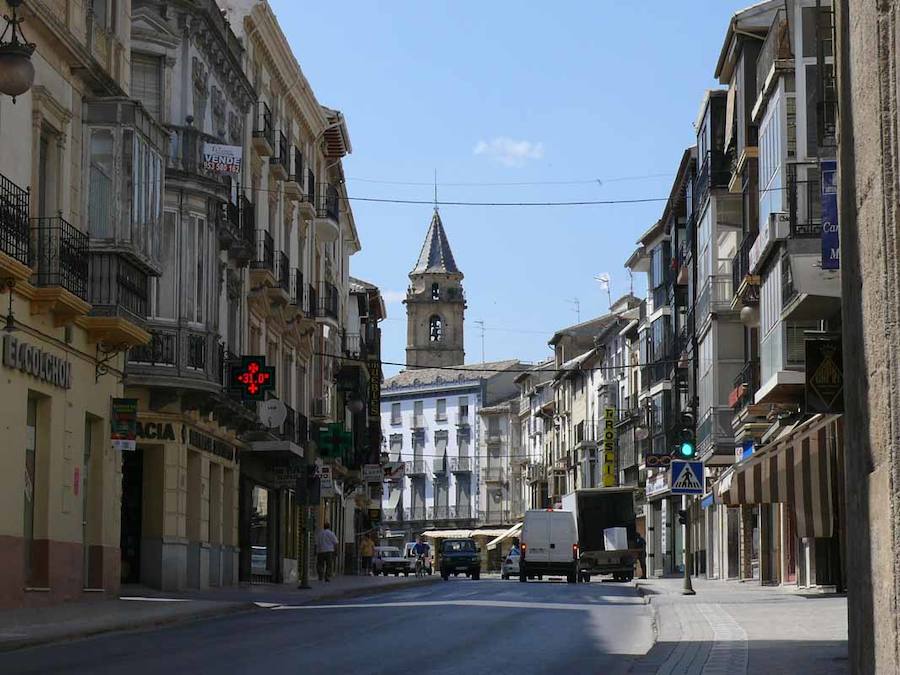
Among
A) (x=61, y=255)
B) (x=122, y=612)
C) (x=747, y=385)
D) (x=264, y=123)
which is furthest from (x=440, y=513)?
(x=122, y=612)

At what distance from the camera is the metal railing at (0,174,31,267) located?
23.4 m

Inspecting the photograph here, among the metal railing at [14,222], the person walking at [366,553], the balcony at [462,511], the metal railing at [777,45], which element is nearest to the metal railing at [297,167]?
the metal railing at [777,45]

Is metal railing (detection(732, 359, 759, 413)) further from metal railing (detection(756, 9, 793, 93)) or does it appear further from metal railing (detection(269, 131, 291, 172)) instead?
metal railing (detection(269, 131, 291, 172))

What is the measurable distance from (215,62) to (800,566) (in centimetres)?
1816

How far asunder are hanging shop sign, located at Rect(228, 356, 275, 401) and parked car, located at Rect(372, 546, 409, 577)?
40.9 meters

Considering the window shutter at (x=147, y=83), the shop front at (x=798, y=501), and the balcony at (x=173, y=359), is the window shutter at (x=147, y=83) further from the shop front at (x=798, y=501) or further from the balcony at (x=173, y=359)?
the shop front at (x=798, y=501)

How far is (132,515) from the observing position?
117 ft

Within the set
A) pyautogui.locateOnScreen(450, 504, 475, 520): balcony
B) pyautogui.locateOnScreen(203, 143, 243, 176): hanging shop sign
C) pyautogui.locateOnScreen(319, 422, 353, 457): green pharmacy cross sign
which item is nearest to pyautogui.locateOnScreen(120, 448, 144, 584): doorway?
pyautogui.locateOnScreen(203, 143, 243, 176): hanging shop sign

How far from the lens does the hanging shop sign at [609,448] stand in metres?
98.5

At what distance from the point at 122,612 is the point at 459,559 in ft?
→ 164

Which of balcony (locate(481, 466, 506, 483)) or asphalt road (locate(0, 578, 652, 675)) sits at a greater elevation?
A: balcony (locate(481, 466, 506, 483))

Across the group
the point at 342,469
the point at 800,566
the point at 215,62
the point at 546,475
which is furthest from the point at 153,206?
the point at 546,475

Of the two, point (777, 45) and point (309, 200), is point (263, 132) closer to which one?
point (309, 200)

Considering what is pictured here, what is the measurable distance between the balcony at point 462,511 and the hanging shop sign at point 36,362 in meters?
124
